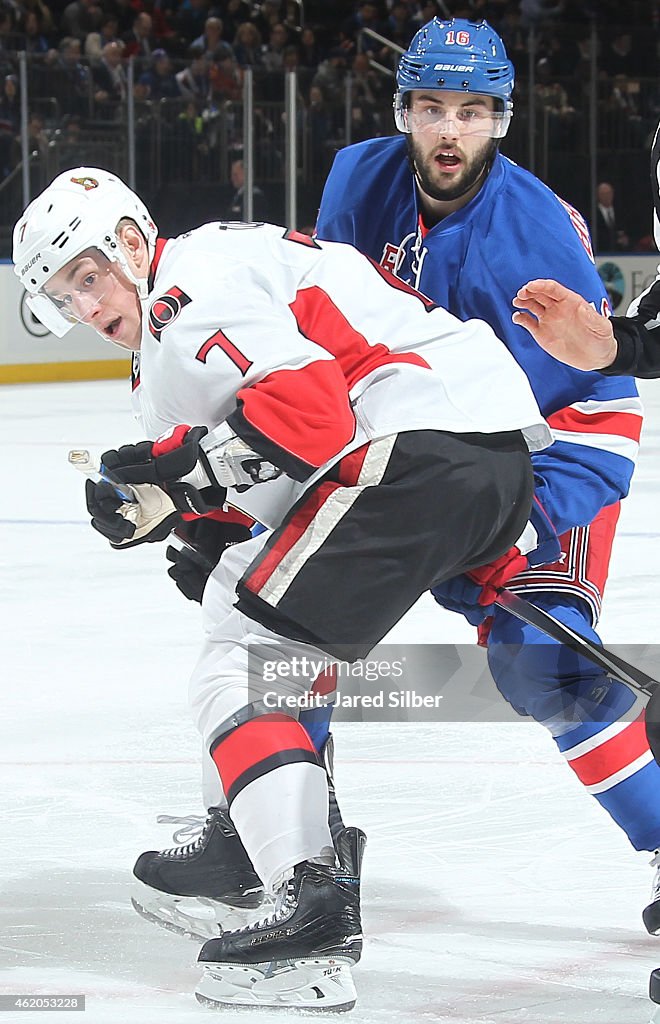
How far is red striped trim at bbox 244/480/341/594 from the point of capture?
1.80 m

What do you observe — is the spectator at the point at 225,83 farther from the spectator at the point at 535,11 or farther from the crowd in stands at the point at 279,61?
the spectator at the point at 535,11

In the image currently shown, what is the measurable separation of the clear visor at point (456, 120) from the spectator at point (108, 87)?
8.09 metres

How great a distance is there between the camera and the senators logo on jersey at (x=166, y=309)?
178cm

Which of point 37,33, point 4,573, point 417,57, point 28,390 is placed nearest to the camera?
point 417,57

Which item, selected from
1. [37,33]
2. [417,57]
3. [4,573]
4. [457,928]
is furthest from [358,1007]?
[37,33]

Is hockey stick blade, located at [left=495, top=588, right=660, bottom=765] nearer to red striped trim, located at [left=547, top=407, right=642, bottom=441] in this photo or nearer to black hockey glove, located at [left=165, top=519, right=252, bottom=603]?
A: red striped trim, located at [left=547, top=407, right=642, bottom=441]

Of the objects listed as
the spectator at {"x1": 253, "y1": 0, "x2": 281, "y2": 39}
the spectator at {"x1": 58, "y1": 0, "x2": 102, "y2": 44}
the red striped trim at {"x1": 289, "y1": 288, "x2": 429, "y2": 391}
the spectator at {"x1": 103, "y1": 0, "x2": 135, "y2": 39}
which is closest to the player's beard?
the red striped trim at {"x1": 289, "y1": 288, "x2": 429, "y2": 391}

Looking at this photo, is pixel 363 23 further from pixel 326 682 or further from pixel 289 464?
pixel 289 464

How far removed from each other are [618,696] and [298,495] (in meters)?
0.45

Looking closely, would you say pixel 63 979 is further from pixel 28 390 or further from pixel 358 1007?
pixel 28 390

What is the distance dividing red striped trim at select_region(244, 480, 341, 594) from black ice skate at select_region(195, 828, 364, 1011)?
0.31 metres

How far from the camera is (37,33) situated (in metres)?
11.8

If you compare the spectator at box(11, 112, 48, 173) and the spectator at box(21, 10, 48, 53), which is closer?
the spectator at box(11, 112, 48, 173)

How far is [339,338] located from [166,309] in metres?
0.19
